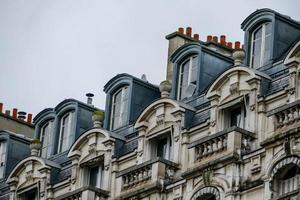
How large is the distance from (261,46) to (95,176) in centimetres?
851

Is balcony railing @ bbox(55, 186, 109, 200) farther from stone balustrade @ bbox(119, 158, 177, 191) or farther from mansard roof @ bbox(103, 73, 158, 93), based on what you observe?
mansard roof @ bbox(103, 73, 158, 93)

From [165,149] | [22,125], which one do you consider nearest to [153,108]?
[165,149]

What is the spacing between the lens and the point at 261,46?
57.4 metres

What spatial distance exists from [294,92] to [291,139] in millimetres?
1804

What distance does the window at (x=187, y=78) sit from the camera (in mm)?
59656

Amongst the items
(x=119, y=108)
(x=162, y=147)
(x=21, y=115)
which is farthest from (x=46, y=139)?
(x=162, y=147)

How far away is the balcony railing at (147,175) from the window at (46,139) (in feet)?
24.1

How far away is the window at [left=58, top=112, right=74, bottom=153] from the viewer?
65062 millimetres

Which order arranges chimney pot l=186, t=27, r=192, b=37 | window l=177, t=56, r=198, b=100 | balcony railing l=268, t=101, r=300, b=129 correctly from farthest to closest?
chimney pot l=186, t=27, r=192, b=37 → window l=177, t=56, r=198, b=100 → balcony railing l=268, t=101, r=300, b=129

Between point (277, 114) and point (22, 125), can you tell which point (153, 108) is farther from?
point (22, 125)

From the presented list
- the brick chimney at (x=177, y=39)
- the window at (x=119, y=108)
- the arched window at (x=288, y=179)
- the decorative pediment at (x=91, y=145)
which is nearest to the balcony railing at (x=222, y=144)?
the arched window at (x=288, y=179)

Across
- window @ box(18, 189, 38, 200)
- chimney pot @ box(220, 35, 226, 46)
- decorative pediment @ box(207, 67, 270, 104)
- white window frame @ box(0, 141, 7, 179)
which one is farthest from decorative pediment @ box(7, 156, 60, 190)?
decorative pediment @ box(207, 67, 270, 104)

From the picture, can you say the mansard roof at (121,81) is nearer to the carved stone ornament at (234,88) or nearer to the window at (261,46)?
the window at (261,46)

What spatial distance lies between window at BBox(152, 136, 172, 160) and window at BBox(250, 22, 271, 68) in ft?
13.5
